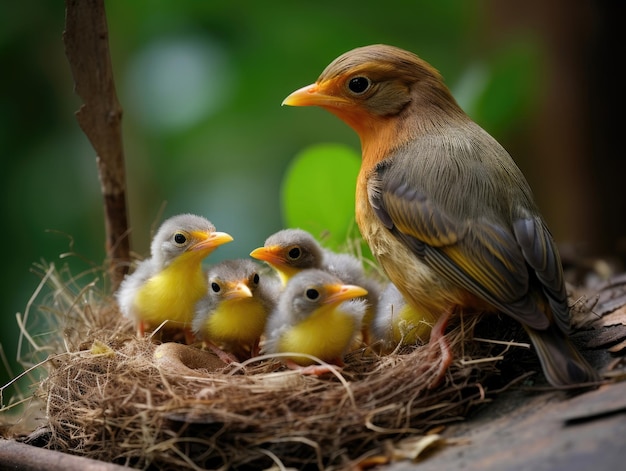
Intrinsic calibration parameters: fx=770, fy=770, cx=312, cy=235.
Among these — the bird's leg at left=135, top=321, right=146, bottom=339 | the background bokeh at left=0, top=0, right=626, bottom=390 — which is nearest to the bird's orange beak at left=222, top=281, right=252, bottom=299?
the bird's leg at left=135, top=321, right=146, bottom=339

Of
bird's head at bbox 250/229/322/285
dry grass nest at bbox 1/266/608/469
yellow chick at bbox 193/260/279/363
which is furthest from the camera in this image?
bird's head at bbox 250/229/322/285

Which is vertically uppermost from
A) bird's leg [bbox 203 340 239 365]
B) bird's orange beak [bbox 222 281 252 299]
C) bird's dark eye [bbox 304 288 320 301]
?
bird's orange beak [bbox 222 281 252 299]

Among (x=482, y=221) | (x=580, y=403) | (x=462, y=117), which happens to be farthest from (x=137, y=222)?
(x=580, y=403)

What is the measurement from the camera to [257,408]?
105 inches

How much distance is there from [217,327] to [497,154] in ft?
4.64

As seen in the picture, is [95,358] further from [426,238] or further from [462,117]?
[462,117]

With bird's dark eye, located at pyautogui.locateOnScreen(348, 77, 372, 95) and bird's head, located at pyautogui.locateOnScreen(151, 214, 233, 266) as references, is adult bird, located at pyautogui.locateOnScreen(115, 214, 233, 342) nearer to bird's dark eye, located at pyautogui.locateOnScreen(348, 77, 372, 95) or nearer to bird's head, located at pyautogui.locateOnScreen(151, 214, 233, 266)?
bird's head, located at pyautogui.locateOnScreen(151, 214, 233, 266)

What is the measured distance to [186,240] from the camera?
3504 millimetres

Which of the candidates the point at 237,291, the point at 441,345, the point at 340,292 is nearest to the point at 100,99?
the point at 237,291

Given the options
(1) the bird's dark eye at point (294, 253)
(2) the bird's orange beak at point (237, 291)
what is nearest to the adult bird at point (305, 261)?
(1) the bird's dark eye at point (294, 253)

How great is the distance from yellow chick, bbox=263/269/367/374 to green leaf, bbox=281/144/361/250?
46.3 inches

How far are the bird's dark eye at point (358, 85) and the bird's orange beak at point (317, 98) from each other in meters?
0.06

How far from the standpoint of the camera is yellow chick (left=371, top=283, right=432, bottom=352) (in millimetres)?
3283

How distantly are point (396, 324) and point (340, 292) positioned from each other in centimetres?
35
